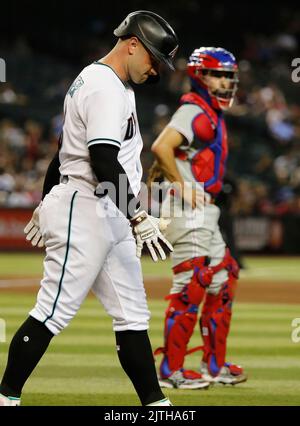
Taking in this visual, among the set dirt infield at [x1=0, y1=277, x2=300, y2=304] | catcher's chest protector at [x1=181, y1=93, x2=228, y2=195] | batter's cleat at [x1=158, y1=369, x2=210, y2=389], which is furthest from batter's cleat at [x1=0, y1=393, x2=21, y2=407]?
dirt infield at [x1=0, y1=277, x2=300, y2=304]

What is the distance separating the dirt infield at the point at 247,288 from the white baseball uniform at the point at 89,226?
9059 mm

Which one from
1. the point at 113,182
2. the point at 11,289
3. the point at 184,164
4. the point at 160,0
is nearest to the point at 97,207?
the point at 113,182

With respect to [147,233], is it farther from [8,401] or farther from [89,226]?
[8,401]

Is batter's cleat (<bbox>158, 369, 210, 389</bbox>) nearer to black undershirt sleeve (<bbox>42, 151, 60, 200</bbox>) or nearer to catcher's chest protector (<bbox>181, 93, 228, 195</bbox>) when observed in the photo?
catcher's chest protector (<bbox>181, 93, 228, 195</bbox>)

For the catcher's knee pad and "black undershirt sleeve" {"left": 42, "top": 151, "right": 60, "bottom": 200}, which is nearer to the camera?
"black undershirt sleeve" {"left": 42, "top": 151, "right": 60, "bottom": 200}

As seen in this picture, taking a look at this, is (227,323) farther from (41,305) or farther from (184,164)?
(41,305)

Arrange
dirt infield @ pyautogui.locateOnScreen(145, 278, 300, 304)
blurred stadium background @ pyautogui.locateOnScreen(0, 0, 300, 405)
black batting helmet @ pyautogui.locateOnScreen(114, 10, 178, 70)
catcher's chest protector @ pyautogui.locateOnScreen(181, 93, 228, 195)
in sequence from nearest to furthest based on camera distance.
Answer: black batting helmet @ pyautogui.locateOnScreen(114, 10, 178, 70), catcher's chest protector @ pyautogui.locateOnScreen(181, 93, 228, 195), blurred stadium background @ pyautogui.locateOnScreen(0, 0, 300, 405), dirt infield @ pyautogui.locateOnScreen(145, 278, 300, 304)

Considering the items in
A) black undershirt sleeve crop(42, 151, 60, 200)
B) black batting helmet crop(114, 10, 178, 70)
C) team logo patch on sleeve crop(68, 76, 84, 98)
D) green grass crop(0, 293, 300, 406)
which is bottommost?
green grass crop(0, 293, 300, 406)

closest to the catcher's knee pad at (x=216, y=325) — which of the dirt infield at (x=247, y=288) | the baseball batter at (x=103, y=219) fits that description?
the baseball batter at (x=103, y=219)

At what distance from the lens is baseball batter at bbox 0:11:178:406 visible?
17.8ft

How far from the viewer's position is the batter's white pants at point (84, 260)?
554cm

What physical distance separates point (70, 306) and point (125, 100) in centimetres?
Result: 113

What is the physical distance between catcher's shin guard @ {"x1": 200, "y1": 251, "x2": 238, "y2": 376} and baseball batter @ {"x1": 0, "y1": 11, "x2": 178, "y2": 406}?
2102 mm

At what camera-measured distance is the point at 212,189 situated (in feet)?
25.4
